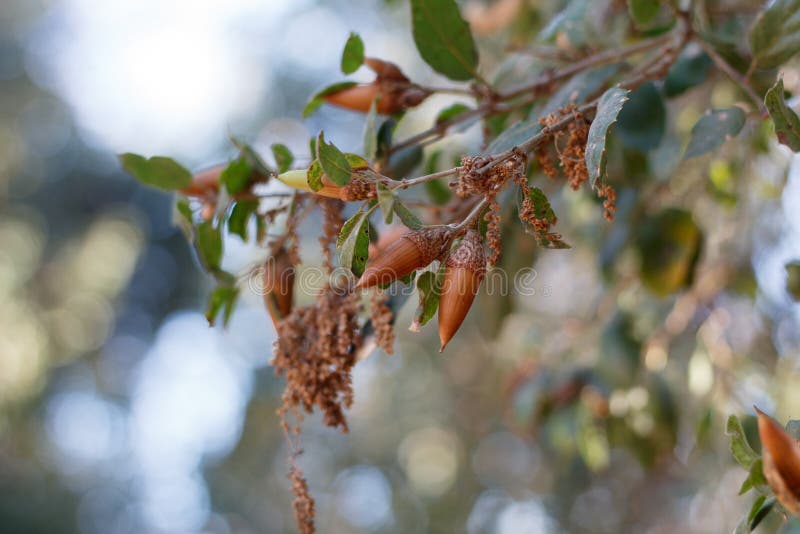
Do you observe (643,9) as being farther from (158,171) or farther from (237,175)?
(158,171)

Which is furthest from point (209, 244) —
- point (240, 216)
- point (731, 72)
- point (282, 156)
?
point (731, 72)

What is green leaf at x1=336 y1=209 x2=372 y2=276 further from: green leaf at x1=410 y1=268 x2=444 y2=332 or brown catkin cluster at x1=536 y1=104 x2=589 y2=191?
brown catkin cluster at x1=536 y1=104 x2=589 y2=191

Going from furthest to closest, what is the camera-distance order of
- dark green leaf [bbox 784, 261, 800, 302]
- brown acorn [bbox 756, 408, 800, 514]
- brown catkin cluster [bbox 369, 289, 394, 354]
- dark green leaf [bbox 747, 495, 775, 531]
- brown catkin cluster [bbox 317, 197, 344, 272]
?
dark green leaf [bbox 784, 261, 800, 302]
brown catkin cluster [bbox 317, 197, 344, 272]
brown catkin cluster [bbox 369, 289, 394, 354]
dark green leaf [bbox 747, 495, 775, 531]
brown acorn [bbox 756, 408, 800, 514]

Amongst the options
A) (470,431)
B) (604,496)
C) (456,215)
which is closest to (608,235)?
(456,215)

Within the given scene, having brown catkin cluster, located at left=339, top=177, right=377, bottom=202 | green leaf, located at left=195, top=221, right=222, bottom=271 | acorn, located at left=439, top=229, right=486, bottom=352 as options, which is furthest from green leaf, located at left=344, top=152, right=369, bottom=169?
green leaf, located at left=195, top=221, right=222, bottom=271

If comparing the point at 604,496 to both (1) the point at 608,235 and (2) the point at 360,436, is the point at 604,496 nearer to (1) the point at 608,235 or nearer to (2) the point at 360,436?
(2) the point at 360,436

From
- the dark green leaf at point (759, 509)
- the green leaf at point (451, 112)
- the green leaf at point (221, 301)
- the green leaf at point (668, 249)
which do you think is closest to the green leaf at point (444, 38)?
the green leaf at point (451, 112)
